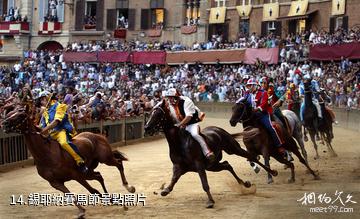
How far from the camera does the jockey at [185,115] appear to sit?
11.7m

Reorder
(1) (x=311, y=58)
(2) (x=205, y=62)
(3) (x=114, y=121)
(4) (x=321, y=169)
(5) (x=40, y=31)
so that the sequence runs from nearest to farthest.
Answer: (4) (x=321, y=169) → (3) (x=114, y=121) → (1) (x=311, y=58) → (2) (x=205, y=62) → (5) (x=40, y=31)

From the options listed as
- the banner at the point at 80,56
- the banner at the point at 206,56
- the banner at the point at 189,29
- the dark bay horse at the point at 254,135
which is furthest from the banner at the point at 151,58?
the dark bay horse at the point at 254,135

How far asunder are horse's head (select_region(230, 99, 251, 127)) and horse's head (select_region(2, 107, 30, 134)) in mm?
4641

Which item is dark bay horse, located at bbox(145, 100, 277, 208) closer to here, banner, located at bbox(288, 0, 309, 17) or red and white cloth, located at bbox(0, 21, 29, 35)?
banner, located at bbox(288, 0, 309, 17)

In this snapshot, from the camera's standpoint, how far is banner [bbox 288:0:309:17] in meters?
43.6

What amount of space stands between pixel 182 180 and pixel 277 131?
2.51m

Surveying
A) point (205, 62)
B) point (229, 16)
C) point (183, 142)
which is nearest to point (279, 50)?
point (205, 62)

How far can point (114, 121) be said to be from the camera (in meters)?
23.5

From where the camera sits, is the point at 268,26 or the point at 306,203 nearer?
the point at 306,203

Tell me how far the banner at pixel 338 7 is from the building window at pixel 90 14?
23819 millimetres

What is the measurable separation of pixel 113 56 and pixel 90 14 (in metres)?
10.4

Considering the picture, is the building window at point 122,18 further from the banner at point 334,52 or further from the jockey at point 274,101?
the jockey at point 274,101

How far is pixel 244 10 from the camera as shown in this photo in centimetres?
4881

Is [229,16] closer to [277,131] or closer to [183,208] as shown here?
[277,131]
